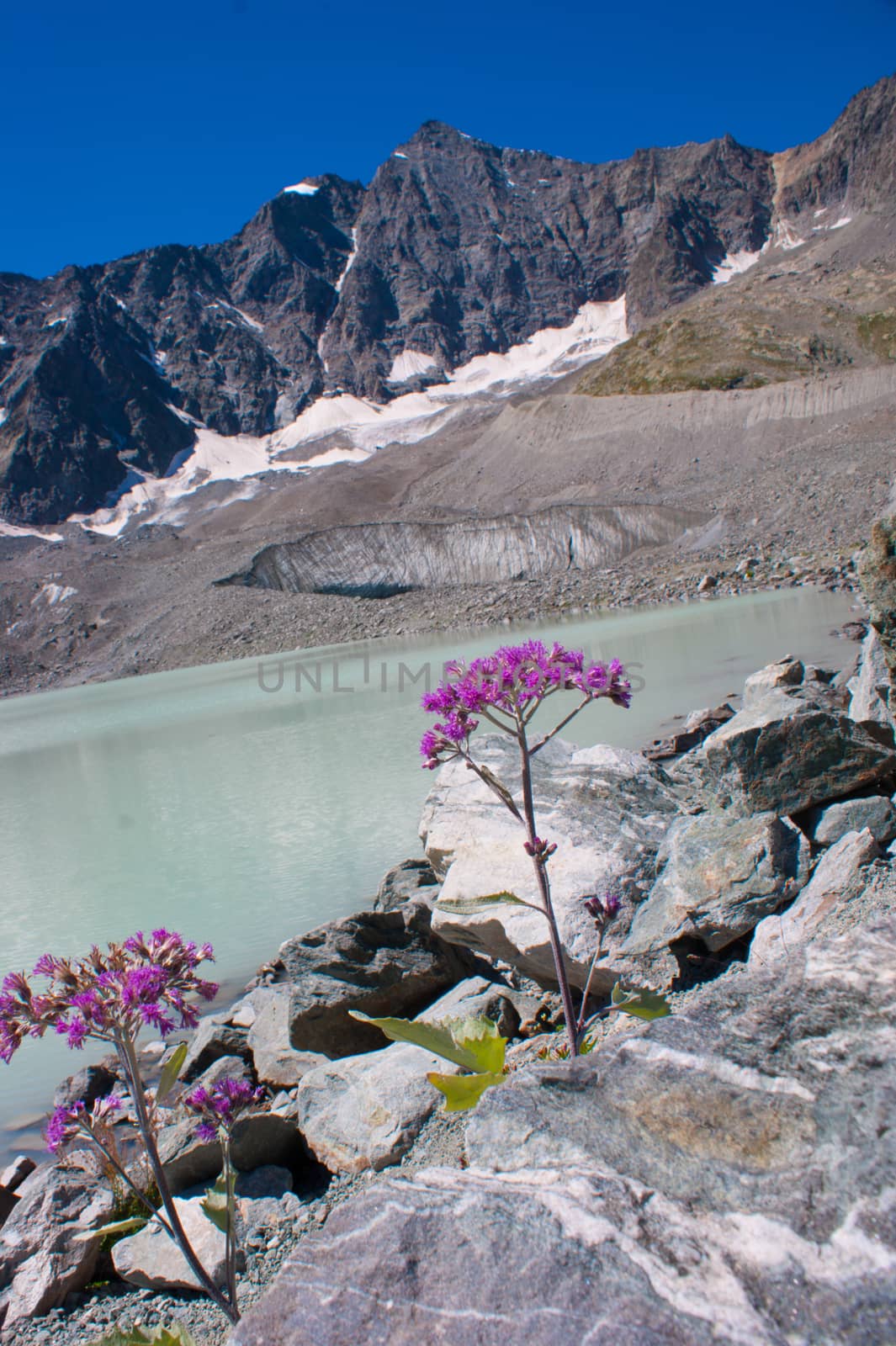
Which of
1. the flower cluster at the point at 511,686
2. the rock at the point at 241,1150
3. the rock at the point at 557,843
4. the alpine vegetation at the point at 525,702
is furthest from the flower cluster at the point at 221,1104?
the rock at the point at 557,843

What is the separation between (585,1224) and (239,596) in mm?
59320

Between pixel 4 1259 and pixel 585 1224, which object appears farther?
pixel 4 1259

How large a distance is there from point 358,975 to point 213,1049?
3.34 feet

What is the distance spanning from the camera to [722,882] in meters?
4.30

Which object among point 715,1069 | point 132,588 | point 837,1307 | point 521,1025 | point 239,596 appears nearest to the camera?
point 837,1307

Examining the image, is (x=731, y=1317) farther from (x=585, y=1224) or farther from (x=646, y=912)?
(x=646, y=912)

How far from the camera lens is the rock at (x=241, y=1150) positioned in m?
3.88

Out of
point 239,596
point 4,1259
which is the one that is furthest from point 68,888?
point 239,596

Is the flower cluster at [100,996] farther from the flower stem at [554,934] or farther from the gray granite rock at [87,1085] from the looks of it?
the gray granite rock at [87,1085]

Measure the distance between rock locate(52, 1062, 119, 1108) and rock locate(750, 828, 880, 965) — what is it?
13.5ft

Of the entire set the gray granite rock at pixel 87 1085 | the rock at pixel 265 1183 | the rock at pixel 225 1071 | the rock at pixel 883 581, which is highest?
the rock at pixel 883 581

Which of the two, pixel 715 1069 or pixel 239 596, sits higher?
pixel 239 596

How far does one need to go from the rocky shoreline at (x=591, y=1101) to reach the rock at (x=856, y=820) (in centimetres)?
2

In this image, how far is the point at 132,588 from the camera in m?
71.4
